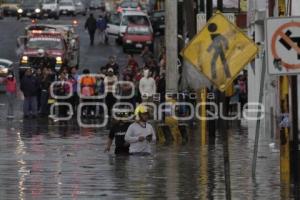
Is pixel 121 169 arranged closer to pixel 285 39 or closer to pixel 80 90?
pixel 285 39

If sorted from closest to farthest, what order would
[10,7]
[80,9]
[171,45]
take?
[171,45] → [10,7] → [80,9]

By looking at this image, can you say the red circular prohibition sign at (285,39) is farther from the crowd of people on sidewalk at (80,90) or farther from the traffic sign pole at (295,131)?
the crowd of people on sidewalk at (80,90)

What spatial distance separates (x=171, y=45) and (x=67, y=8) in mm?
66941

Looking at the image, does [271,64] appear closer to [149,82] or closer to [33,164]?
[33,164]

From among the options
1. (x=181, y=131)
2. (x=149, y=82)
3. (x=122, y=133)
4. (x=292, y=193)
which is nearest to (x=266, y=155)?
(x=122, y=133)

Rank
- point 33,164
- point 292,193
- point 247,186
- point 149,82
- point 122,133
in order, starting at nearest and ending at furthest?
1. point 292,193
2. point 247,186
3. point 33,164
4. point 122,133
5. point 149,82

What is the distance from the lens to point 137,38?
67.1 meters

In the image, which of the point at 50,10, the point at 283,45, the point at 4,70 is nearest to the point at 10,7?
the point at 50,10

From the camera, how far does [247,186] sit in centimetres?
2002

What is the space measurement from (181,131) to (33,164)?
754cm

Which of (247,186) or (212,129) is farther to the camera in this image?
(212,129)

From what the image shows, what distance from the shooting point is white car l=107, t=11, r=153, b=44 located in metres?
69.4

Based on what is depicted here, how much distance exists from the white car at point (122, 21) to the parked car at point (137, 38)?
110cm

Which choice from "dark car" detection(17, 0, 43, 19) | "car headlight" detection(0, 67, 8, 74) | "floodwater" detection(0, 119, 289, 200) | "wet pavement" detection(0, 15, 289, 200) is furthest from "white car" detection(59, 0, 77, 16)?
"floodwater" detection(0, 119, 289, 200)
